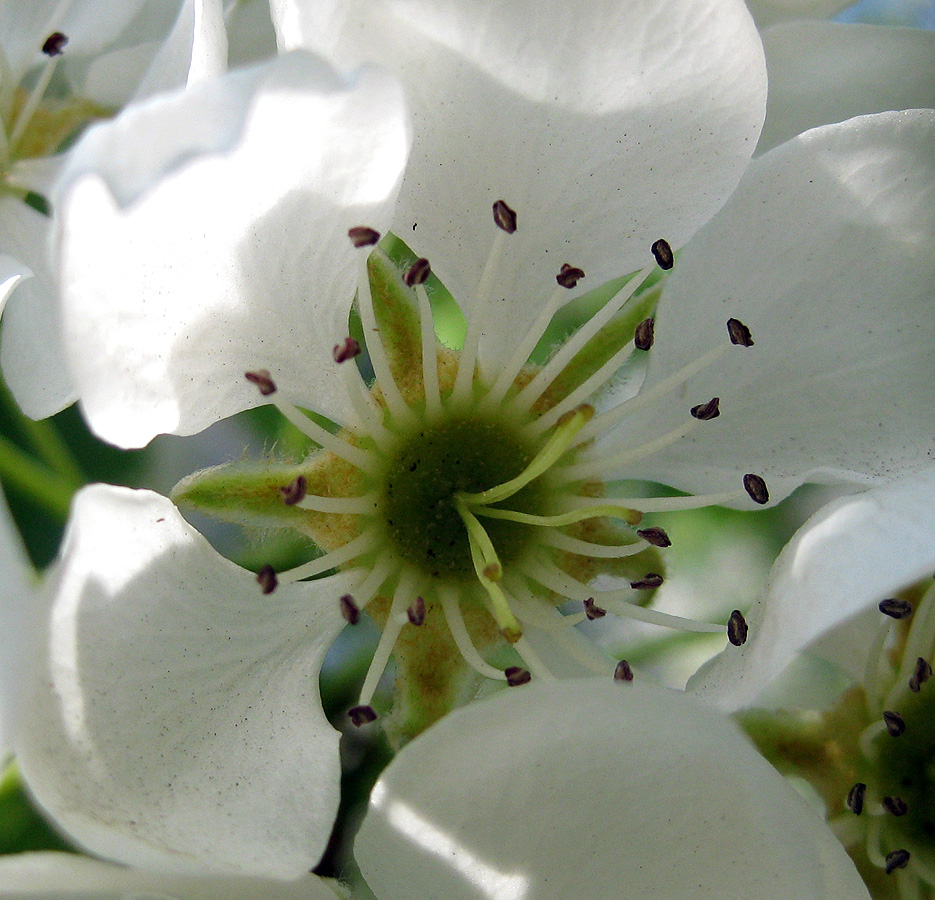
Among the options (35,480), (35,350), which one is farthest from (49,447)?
(35,350)

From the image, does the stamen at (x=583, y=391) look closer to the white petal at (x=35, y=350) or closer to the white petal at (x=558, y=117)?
the white petal at (x=558, y=117)

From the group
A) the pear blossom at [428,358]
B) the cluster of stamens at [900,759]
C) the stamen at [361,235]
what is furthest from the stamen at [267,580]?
the cluster of stamens at [900,759]

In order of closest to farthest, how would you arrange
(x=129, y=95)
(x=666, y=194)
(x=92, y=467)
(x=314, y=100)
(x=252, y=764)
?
(x=314, y=100) < (x=252, y=764) < (x=666, y=194) < (x=129, y=95) < (x=92, y=467)

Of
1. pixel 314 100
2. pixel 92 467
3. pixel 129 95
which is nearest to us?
pixel 314 100

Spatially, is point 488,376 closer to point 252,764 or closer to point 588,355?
point 588,355

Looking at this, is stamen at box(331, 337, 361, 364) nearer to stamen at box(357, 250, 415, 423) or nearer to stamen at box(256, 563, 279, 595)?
stamen at box(357, 250, 415, 423)

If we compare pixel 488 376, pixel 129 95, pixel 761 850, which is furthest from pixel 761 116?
pixel 129 95

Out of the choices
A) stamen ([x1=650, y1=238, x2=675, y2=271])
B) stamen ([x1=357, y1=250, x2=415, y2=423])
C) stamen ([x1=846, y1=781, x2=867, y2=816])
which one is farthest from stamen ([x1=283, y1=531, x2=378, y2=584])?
stamen ([x1=846, y1=781, x2=867, y2=816])
